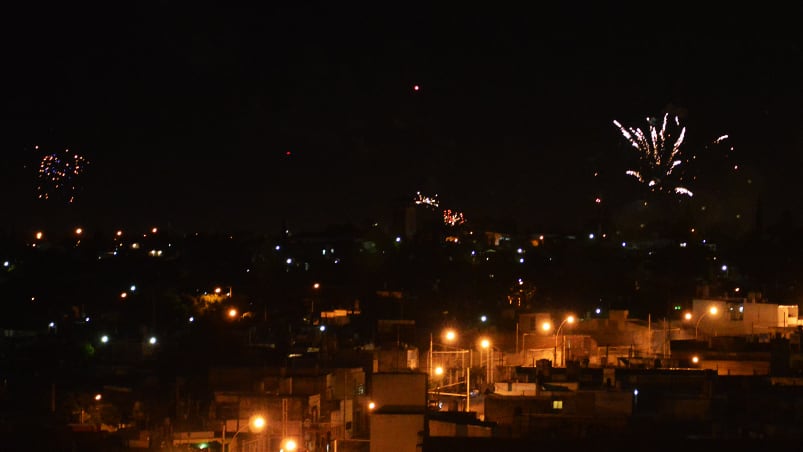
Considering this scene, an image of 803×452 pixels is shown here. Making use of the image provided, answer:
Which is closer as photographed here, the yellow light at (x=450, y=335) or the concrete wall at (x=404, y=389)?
the concrete wall at (x=404, y=389)

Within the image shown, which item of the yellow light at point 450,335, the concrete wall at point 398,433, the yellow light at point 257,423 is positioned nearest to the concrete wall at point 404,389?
the concrete wall at point 398,433

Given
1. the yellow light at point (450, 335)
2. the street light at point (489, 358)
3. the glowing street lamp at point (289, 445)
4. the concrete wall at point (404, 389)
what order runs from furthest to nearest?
the yellow light at point (450, 335)
the street light at point (489, 358)
the glowing street lamp at point (289, 445)
the concrete wall at point (404, 389)

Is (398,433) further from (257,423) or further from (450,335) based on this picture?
(450,335)

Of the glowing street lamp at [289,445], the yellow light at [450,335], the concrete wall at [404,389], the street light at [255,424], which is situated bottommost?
the glowing street lamp at [289,445]

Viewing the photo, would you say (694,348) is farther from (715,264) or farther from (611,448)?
(715,264)

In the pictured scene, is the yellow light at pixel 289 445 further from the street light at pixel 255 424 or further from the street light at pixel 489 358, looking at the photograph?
the street light at pixel 489 358

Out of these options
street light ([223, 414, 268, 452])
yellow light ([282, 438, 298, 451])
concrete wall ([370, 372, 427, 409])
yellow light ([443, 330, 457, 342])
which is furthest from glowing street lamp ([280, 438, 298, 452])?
yellow light ([443, 330, 457, 342])

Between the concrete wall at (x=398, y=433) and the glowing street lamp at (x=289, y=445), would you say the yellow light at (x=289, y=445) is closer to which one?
the glowing street lamp at (x=289, y=445)

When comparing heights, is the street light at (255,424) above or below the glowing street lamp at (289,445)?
above

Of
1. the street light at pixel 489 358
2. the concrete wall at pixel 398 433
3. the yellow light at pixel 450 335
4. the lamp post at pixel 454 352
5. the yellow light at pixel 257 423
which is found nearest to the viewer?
the concrete wall at pixel 398 433

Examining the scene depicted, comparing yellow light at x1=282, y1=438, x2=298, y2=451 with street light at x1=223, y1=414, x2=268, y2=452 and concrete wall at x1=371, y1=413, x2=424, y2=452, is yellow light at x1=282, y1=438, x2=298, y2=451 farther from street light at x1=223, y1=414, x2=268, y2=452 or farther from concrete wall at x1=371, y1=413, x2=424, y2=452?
concrete wall at x1=371, y1=413, x2=424, y2=452

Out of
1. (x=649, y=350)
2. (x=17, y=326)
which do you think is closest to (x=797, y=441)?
(x=649, y=350)
